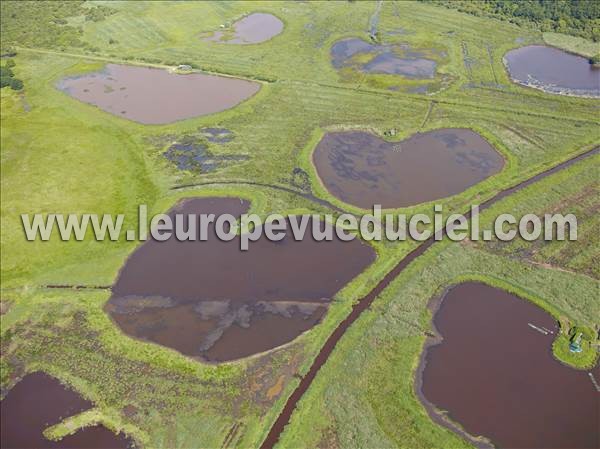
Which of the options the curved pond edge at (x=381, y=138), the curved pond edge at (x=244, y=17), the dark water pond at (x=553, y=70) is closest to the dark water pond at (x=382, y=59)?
the curved pond edge at (x=244, y=17)

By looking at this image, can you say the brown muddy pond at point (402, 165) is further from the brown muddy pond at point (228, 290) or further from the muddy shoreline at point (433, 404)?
the muddy shoreline at point (433, 404)

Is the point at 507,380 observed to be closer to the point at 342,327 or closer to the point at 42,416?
the point at 342,327

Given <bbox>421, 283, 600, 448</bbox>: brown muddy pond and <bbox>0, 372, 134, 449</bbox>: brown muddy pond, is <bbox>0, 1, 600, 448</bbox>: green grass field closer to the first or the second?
<bbox>0, 372, 134, 449</bbox>: brown muddy pond

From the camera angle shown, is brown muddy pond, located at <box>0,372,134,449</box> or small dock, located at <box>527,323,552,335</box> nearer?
brown muddy pond, located at <box>0,372,134,449</box>

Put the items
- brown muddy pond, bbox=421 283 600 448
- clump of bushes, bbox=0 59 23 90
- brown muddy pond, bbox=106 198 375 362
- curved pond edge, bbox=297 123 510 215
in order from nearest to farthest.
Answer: brown muddy pond, bbox=421 283 600 448 → brown muddy pond, bbox=106 198 375 362 → curved pond edge, bbox=297 123 510 215 → clump of bushes, bbox=0 59 23 90

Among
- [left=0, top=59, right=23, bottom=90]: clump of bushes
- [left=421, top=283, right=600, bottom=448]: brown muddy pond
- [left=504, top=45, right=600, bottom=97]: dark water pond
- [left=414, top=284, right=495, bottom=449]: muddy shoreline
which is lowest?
[left=0, top=59, right=23, bottom=90]: clump of bushes

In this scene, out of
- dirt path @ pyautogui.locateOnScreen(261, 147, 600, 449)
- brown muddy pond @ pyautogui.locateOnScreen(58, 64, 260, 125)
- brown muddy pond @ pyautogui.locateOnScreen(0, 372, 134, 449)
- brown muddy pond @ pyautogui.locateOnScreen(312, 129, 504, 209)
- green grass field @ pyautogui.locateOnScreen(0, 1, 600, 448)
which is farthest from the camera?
brown muddy pond @ pyautogui.locateOnScreen(58, 64, 260, 125)

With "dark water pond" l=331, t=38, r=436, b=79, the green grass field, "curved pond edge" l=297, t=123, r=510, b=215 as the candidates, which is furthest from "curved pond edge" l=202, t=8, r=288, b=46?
"curved pond edge" l=297, t=123, r=510, b=215

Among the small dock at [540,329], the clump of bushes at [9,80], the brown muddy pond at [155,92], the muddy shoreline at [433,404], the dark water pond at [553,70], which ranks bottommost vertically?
the clump of bushes at [9,80]
